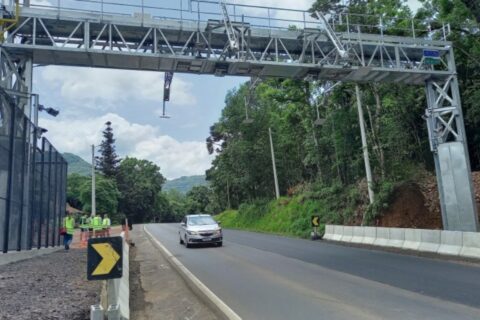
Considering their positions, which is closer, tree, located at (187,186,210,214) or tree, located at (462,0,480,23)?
tree, located at (462,0,480,23)

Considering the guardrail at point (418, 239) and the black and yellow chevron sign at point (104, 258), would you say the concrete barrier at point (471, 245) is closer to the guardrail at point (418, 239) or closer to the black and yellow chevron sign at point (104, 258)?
the guardrail at point (418, 239)

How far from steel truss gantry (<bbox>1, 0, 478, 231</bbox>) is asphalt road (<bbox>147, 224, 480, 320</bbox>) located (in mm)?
5907

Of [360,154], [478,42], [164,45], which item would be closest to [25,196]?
[164,45]

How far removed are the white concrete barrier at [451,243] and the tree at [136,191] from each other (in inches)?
A: 3302

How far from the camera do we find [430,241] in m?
16.7

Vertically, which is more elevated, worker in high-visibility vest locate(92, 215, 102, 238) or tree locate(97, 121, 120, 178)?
tree locate(97, 121, 120, 178)

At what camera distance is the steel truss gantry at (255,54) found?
52.4 ft

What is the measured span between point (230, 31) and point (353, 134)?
16.8 metres

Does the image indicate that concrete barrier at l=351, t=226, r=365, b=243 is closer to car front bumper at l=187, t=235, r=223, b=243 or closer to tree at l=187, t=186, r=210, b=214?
car front bumper at l=187, t=235, r=223, b=243

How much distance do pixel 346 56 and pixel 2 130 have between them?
11.7 metres

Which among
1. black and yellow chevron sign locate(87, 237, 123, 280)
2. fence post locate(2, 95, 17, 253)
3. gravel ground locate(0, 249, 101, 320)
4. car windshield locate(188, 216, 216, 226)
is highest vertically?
fence post locate(2, 95, 17, 253)

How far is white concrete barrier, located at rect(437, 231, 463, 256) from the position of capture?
15.3 m

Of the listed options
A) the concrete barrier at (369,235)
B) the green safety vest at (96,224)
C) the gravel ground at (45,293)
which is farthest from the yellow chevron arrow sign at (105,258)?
the green safety vest at (96,224)

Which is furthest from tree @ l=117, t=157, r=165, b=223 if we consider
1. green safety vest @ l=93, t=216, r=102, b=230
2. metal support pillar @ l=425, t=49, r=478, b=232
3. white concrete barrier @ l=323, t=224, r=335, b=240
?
metal support pillar @ l=425, t=49, r=478, b=232
